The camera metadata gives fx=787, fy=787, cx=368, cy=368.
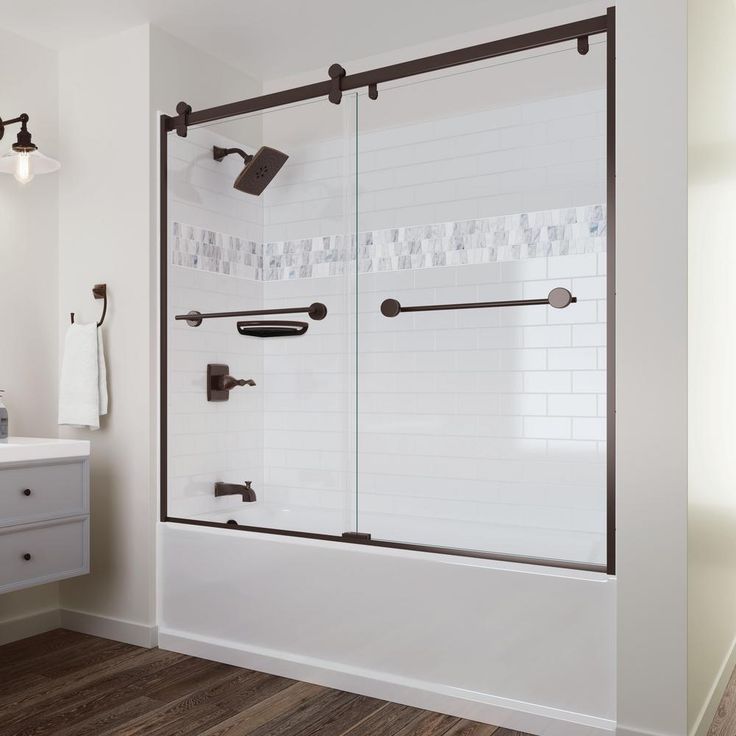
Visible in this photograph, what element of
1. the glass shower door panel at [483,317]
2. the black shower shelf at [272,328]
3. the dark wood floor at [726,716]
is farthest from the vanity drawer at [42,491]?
the dark wood floor at [726,716]

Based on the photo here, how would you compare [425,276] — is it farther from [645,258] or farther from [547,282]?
[645,258]

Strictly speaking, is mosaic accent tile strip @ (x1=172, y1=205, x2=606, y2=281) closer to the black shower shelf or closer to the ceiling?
the black shower shelf

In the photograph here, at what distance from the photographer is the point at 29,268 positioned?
339 centimetres

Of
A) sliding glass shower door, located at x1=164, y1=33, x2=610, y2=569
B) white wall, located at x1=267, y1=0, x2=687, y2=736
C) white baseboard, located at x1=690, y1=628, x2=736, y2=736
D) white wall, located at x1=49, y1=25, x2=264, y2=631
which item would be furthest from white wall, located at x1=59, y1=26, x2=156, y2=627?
white baseboard, located at x1=690, y1=628, x2=736, y2=736

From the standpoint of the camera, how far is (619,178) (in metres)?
2.28

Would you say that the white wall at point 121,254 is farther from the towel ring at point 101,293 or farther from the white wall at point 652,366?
the white wall at point 652,366

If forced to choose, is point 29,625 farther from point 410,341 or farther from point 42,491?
point 410,341

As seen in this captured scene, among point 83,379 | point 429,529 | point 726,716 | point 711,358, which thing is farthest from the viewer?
point 83,379

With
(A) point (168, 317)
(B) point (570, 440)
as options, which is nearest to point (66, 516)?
(A) point (168, 317)

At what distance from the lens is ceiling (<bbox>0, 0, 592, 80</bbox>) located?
122 inches

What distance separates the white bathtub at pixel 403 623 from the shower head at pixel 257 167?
4.61ft

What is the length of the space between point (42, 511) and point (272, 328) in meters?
1.15

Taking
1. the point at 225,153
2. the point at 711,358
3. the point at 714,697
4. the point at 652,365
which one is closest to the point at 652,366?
the point at 652,365

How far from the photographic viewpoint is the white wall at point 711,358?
224 cm
